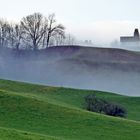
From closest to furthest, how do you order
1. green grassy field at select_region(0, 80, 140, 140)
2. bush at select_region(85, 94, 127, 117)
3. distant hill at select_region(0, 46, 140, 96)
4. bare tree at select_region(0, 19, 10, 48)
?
green grassy field at select_region(0, 80, 140, 140) < bush at select_region(85, 94, 127, 117) < distant hill at select_region(0, 46, 140, 96) < bare tree at select_region(0, 19, 10, 48)

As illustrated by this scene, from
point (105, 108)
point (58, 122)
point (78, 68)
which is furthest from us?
point (78, 68)

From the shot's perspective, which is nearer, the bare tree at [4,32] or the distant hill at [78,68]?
the distant hill at [78,68]

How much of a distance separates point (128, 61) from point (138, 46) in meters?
33.7

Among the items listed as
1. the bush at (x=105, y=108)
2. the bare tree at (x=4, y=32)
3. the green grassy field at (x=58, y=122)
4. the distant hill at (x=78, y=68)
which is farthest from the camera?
the bare tree at (x=4, y=32)

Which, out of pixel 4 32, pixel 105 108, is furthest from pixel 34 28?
pixel 105 108

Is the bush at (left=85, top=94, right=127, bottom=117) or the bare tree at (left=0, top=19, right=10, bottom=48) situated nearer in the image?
the bush at (left=85, top=94, right=127, bottom=117)

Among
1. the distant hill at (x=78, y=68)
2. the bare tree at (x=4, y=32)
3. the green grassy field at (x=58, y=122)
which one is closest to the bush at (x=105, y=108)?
the green grassy field at (x=58, y=122)

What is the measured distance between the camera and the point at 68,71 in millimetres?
70000

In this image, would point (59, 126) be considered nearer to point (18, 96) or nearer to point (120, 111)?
point (18, 96)

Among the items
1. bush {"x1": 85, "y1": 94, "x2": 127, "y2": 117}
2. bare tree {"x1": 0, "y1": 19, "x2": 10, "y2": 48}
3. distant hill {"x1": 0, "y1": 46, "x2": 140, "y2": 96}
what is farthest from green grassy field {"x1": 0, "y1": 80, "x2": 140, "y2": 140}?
bare tree {"x1": 0, "y1": 19, "x2": 10, "y2": 48}

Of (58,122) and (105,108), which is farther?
(105,108)

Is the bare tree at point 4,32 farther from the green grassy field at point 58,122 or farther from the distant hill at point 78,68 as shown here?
the green grassy field at point 58,122

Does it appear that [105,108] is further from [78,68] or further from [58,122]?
[78,68]

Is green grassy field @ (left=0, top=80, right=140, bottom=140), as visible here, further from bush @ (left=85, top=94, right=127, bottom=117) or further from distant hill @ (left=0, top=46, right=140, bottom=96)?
distant hill @ (left=0, top=46, right=140, bottom=96)
